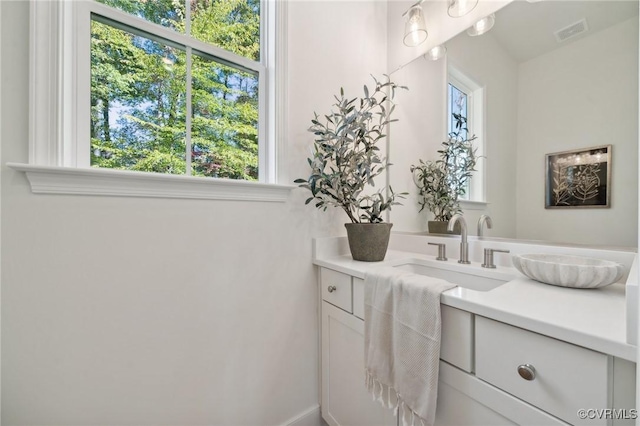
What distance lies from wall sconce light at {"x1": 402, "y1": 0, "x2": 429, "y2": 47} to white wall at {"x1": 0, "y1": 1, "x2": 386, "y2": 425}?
1.21ft

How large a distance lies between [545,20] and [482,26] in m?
0.25

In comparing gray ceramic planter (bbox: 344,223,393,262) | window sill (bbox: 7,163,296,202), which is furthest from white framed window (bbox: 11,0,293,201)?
gray ceramic planter (bbox: 344,223,393,262)

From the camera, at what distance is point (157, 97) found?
107cm

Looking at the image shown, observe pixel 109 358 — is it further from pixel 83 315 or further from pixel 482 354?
pixel 482 354

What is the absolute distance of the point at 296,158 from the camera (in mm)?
1358

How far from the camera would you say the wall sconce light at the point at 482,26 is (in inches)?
48.0

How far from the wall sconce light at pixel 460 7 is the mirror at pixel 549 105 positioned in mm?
104

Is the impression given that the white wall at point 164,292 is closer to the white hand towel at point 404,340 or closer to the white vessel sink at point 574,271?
the white hand towel at point 404,340

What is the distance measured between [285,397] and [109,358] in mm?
805

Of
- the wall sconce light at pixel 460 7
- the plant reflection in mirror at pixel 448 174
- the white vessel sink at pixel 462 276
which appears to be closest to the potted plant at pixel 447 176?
the plant reflection in mirror at pixel 448 174

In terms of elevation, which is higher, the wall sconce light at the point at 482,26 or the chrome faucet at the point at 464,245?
the wall sconce light at the point at 482,26

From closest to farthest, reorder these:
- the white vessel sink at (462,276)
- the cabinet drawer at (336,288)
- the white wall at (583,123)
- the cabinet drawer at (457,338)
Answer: the cabinet drawer at (457,338)
the white wall at (583,123)
the white vessel sink at (462,276)
the cabinet drawer at (336,288)

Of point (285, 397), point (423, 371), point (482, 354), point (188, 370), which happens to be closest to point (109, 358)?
point (188, 370)

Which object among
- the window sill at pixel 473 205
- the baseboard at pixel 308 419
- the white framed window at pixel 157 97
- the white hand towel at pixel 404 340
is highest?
the white framed window at pixel 157 97
